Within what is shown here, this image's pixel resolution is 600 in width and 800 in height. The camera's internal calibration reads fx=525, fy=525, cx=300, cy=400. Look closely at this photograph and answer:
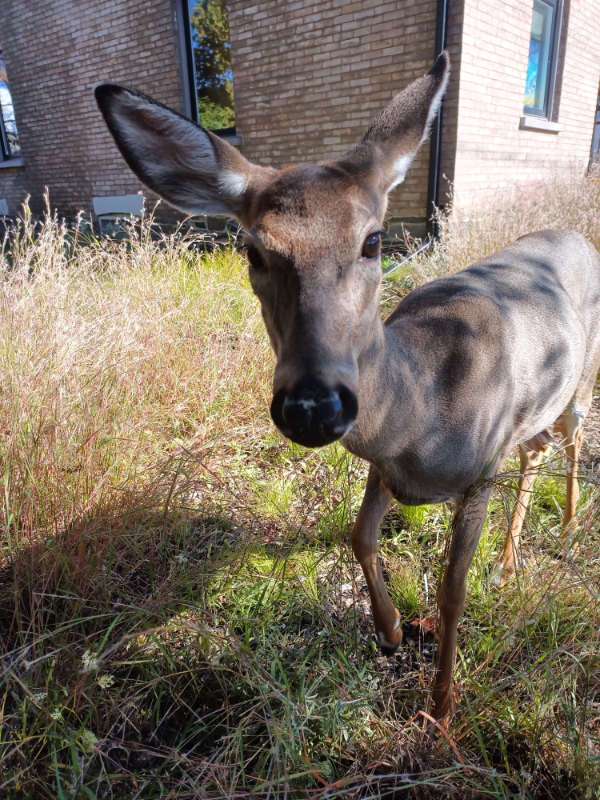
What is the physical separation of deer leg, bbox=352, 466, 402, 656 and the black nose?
1018 millimetres

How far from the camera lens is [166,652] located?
1.85 metres

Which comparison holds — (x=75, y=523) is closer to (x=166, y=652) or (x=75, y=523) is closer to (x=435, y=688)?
(x=166, y=652)

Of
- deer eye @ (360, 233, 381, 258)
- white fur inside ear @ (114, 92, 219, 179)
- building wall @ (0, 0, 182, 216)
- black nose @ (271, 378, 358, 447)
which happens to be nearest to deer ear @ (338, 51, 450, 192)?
deer eye @ (360, 233, 381, 258)

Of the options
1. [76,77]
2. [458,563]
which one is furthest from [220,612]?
[76,77]

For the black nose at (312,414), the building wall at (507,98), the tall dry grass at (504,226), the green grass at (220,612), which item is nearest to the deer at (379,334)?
the black nose at (312,414)

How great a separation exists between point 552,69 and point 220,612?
1232 centimetres

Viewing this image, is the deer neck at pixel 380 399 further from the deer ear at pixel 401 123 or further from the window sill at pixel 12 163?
the window sill at pixel 12 163

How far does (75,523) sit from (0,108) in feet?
57.0

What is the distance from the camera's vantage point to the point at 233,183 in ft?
6.45

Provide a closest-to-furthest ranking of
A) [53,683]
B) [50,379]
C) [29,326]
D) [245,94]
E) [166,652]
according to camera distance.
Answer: [53,683] → [166,652] → [50,379] → [29,326] → [245,94]

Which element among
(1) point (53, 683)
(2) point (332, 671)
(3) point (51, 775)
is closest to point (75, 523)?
(1) point (53, 683)

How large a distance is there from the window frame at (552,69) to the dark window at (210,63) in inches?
225

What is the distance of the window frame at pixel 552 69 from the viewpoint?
32.5ft

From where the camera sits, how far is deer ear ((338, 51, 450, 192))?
197cm
